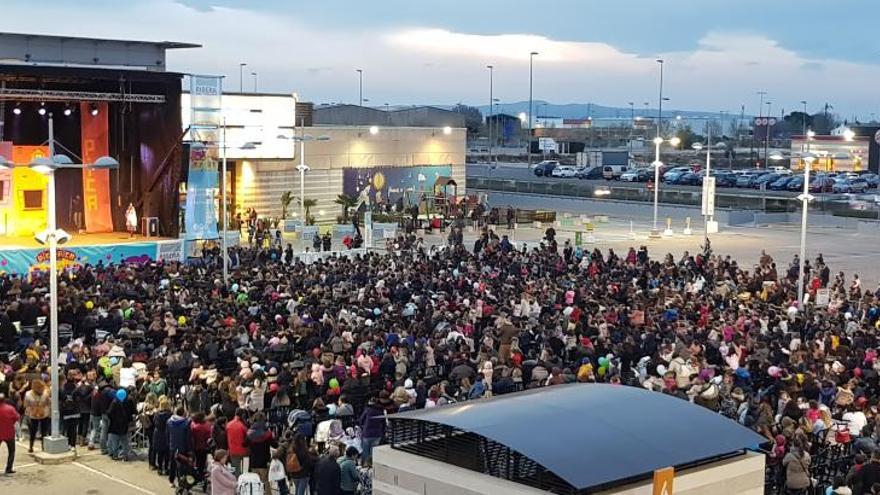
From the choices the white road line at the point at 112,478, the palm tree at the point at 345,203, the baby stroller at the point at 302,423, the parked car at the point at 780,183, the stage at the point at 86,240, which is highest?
the parked car at the point at 780,183

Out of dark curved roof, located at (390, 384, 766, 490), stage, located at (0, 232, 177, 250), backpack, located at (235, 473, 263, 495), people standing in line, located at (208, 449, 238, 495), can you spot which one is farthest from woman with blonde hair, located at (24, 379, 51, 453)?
Answer: stage, located at (0, 232, 177, 250)

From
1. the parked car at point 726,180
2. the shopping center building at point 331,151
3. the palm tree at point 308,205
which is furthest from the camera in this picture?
the parked car at point 726,180

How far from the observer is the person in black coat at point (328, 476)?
12.2 meters

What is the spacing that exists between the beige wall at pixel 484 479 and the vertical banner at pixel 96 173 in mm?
30707

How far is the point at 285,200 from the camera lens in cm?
4931

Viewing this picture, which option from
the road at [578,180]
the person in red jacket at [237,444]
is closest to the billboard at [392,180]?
the road at [578,180]

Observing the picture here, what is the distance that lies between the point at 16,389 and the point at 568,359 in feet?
28.8

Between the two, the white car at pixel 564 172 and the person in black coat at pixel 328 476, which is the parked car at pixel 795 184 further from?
the person in black coat at pixel 328 476

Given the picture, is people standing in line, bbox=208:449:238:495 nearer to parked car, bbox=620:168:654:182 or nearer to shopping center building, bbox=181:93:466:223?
shopping center building, bbox=181:93:466:223

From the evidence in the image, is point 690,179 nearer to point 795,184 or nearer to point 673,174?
point 673,174

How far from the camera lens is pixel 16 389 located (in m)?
16.4

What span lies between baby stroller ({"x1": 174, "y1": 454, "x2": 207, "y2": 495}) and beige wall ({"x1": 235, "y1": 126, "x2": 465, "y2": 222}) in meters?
35.2

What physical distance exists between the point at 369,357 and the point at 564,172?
2793 inches

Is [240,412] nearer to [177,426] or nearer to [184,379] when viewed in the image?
[177,426]
